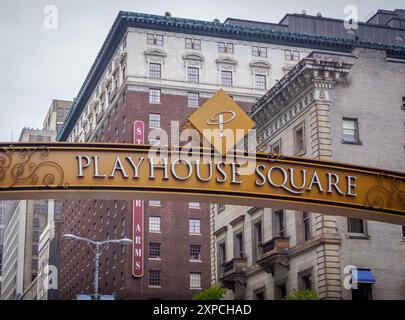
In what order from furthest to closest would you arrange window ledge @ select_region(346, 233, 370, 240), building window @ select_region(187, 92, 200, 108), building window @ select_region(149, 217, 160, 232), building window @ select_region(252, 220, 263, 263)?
building window @ select_region(187, 92, 200, 108) < building window @ select_region(149, 217, 160, 232) < building window @ select_region(252, 220, 263, 263) < window ledge @ select_region(346, 233, 370, 240)

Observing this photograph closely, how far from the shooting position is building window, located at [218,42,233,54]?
276 feet

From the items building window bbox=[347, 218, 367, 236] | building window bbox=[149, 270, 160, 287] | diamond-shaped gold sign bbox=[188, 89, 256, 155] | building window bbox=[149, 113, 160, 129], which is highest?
building window bbox=[149, 113, 160, 129]

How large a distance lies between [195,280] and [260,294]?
113 feet

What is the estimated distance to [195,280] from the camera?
7938 cm

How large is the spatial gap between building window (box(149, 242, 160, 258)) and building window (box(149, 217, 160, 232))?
1550 mm

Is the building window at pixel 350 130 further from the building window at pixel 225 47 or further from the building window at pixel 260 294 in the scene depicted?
the building window at pixel 225 47

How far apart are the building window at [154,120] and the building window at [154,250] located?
12895 millimetres

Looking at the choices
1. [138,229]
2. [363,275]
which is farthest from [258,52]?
[363,275]

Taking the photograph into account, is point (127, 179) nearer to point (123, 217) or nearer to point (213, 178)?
point (213, 178)

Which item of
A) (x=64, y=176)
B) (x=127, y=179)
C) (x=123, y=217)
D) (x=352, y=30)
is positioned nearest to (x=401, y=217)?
(x=127, y=179)

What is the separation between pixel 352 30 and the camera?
8912cm

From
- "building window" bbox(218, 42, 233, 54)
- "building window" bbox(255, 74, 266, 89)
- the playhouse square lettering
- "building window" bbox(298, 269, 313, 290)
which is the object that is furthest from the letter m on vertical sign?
the playhouse square lettering

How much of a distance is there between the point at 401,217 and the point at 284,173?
145 inches

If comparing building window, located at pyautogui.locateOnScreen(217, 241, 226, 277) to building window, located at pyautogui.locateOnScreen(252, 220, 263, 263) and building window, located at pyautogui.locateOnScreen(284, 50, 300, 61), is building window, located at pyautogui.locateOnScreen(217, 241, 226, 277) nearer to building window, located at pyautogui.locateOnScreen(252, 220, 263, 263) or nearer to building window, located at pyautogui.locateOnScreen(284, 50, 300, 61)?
building window, located at pyautogui.locateOnScreen(252, 220, 263, 263)
